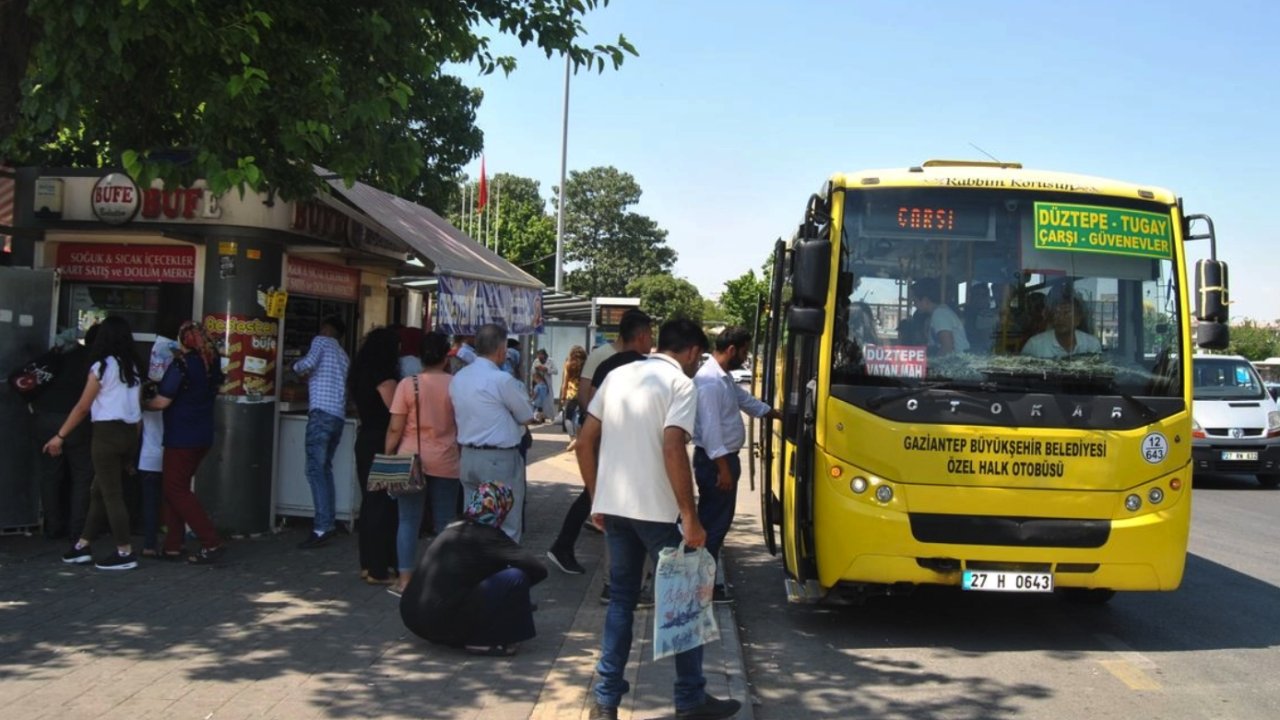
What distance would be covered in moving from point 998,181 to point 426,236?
588 cm

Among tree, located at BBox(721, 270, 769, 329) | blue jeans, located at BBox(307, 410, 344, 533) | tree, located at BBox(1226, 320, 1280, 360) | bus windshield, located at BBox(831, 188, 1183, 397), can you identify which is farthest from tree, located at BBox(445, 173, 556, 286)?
tree, located at BBox(1226, 320, 1280, 360)

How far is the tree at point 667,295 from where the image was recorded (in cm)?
6731

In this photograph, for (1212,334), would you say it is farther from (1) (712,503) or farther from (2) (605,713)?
(2) (605,713)

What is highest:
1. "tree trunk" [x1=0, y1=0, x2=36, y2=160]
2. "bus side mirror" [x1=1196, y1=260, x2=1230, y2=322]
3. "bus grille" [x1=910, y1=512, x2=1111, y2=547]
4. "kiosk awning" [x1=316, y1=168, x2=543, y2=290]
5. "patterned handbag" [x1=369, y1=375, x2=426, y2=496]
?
"tree trunk" [x1=0, y1=0, x2=36, y2=160]

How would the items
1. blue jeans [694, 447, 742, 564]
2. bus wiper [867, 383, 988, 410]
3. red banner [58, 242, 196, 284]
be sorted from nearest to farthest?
bus wiper [867, 383, 988, 410] < blue jeans [694, 447, 742, 564] < red banner [58, 242, 196, 284]

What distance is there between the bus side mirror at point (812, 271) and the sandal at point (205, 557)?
4.80 metres

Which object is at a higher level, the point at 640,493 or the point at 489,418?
the point at 489,418

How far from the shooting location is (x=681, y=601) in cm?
496

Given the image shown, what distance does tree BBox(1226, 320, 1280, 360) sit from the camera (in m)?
84.6

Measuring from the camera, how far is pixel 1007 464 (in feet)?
22.3

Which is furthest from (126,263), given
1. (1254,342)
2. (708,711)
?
(1254,342)

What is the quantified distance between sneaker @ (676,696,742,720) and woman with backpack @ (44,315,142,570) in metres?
4.85

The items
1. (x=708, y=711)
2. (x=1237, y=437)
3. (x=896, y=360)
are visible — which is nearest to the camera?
(x=708, y=711)

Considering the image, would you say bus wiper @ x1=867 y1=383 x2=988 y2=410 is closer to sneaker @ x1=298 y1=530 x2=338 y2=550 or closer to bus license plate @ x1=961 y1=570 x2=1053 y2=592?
bus license plate @ x1=961 y1=570 x2=1053 y2=592
